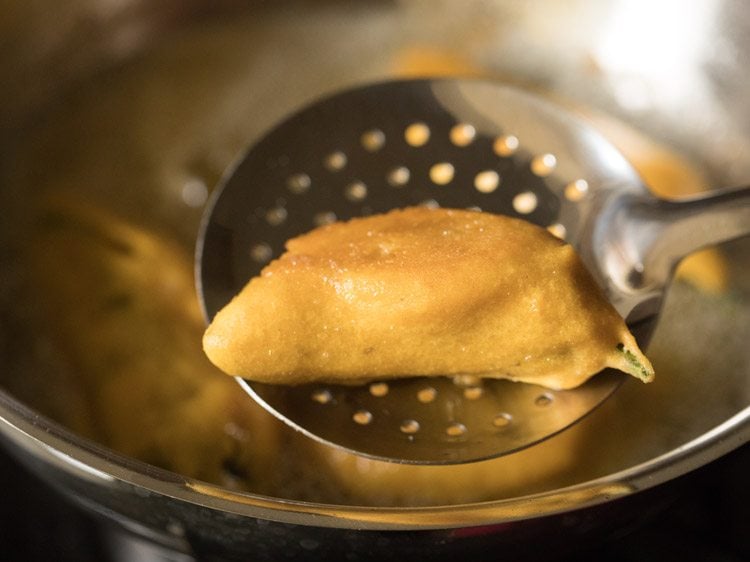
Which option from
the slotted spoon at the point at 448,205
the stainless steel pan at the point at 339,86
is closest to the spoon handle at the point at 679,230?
the slotted spoon at the point at 448,205

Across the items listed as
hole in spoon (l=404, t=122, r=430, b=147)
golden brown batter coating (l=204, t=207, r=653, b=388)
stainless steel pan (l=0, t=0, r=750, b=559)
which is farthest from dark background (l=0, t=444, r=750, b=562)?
hole in spoon (l=404, t=122, r=430, b=147)

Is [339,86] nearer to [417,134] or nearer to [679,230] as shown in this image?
[417,134]

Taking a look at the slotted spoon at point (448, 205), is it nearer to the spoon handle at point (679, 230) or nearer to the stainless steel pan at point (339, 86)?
the spoon handle at point (679, 230)

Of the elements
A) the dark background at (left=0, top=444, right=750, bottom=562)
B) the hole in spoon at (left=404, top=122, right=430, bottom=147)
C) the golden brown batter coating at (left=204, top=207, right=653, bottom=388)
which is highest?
the hole in spoon at (left=404, top=122, right=430, bottom=147)

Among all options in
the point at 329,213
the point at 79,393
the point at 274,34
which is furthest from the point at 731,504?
the point at 274,34

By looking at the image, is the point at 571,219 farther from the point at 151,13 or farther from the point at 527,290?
the point at 151,13

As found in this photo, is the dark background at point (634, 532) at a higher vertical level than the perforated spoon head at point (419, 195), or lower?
lower

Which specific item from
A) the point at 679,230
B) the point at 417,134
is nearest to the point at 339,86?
the point at 417,134

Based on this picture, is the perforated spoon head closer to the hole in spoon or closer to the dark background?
the hole in spoon
